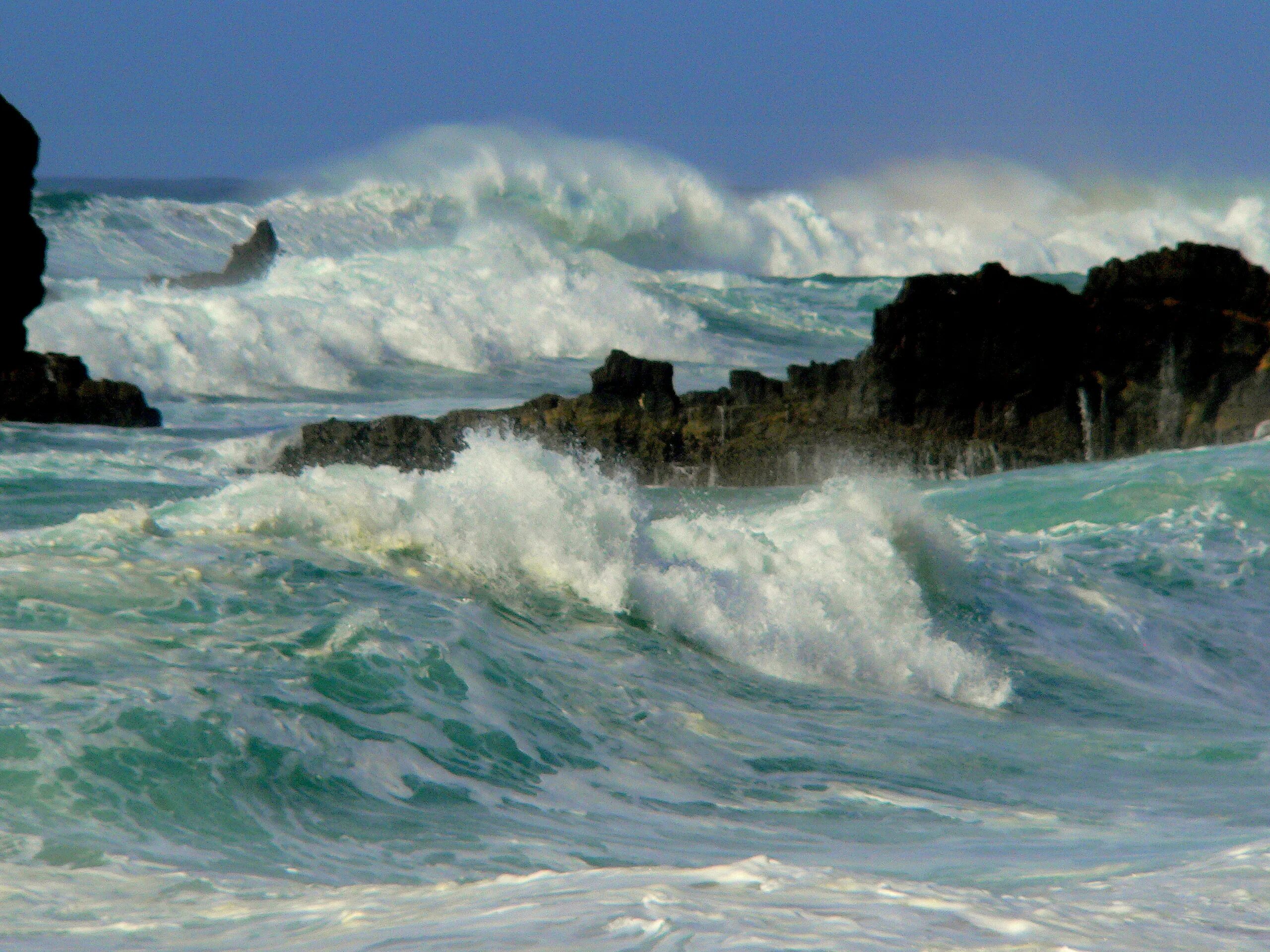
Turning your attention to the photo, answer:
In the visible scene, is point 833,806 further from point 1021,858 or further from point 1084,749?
point 1084,749

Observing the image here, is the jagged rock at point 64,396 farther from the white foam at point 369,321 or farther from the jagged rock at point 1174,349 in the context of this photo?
the jagged rock at point 1174,349

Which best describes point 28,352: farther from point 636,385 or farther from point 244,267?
point 244,267

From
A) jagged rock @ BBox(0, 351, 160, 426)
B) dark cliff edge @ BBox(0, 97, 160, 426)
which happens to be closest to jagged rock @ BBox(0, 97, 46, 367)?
dark cliff edge @ BBox(0, 97, 160, 426)

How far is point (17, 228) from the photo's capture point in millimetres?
16203

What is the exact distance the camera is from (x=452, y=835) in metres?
4.28

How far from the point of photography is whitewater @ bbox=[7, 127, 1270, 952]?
3.05m

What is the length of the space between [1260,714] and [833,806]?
4118mm

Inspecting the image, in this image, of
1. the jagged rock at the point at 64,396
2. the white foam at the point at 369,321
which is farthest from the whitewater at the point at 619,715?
the white foam at the point at 369,321

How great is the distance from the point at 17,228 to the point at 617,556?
1132cm

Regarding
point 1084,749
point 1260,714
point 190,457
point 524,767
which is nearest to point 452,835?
point 524,767

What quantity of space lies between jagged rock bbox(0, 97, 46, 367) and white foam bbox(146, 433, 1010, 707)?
9.44m

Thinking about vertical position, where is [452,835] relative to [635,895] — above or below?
below

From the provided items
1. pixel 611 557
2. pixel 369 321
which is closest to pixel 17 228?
pixel 611 557

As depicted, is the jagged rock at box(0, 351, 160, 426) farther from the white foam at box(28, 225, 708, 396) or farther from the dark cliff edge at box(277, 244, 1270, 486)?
the white foam at box(28, 225, 708, 396)
